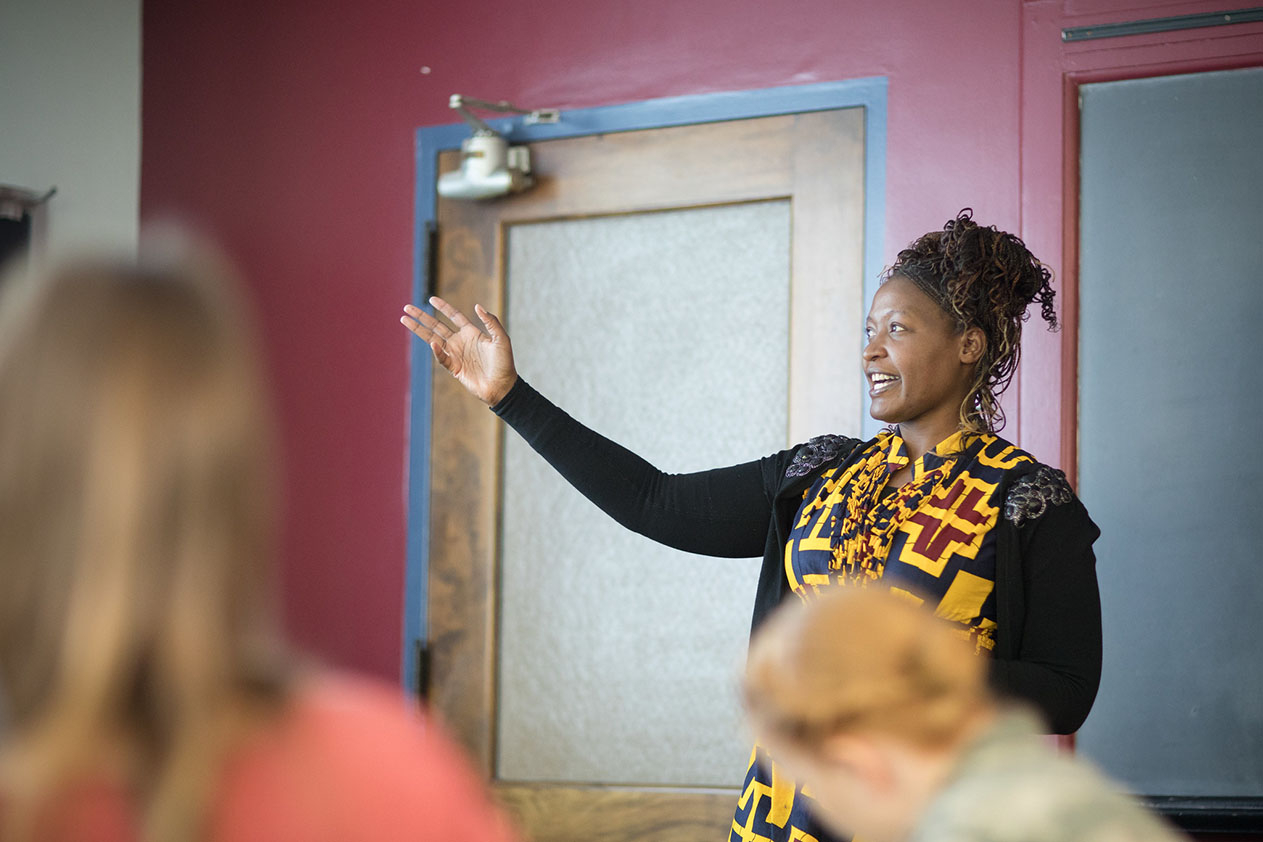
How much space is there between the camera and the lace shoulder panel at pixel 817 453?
2.12m

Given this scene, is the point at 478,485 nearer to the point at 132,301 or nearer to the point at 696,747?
the point at 696,747

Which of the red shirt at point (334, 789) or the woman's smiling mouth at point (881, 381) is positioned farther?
the woman's smiling mouth at point (881, 381)

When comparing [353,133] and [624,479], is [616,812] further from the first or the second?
[353,133]

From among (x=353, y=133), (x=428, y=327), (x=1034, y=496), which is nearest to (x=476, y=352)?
(x=428, y=327)

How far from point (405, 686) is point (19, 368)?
2720mm

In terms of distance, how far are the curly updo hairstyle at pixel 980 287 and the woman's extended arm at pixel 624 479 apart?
345 millimetres

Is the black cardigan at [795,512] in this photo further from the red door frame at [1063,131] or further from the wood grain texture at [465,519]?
the wood grain texture at [465,519]

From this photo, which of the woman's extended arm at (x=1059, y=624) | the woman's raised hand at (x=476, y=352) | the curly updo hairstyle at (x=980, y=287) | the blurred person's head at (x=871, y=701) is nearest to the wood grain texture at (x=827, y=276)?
the curly updo hairstyle at (x=980, y=287)

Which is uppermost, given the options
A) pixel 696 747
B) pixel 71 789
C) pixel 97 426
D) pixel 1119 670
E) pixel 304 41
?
pixel 304 41

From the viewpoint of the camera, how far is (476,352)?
222cm

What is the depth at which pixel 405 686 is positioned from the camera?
10.9 ft

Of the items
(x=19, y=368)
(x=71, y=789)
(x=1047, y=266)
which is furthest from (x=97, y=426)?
(x=1047, y=266)

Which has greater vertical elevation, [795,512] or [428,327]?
[428,327]

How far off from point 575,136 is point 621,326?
1.53ft
